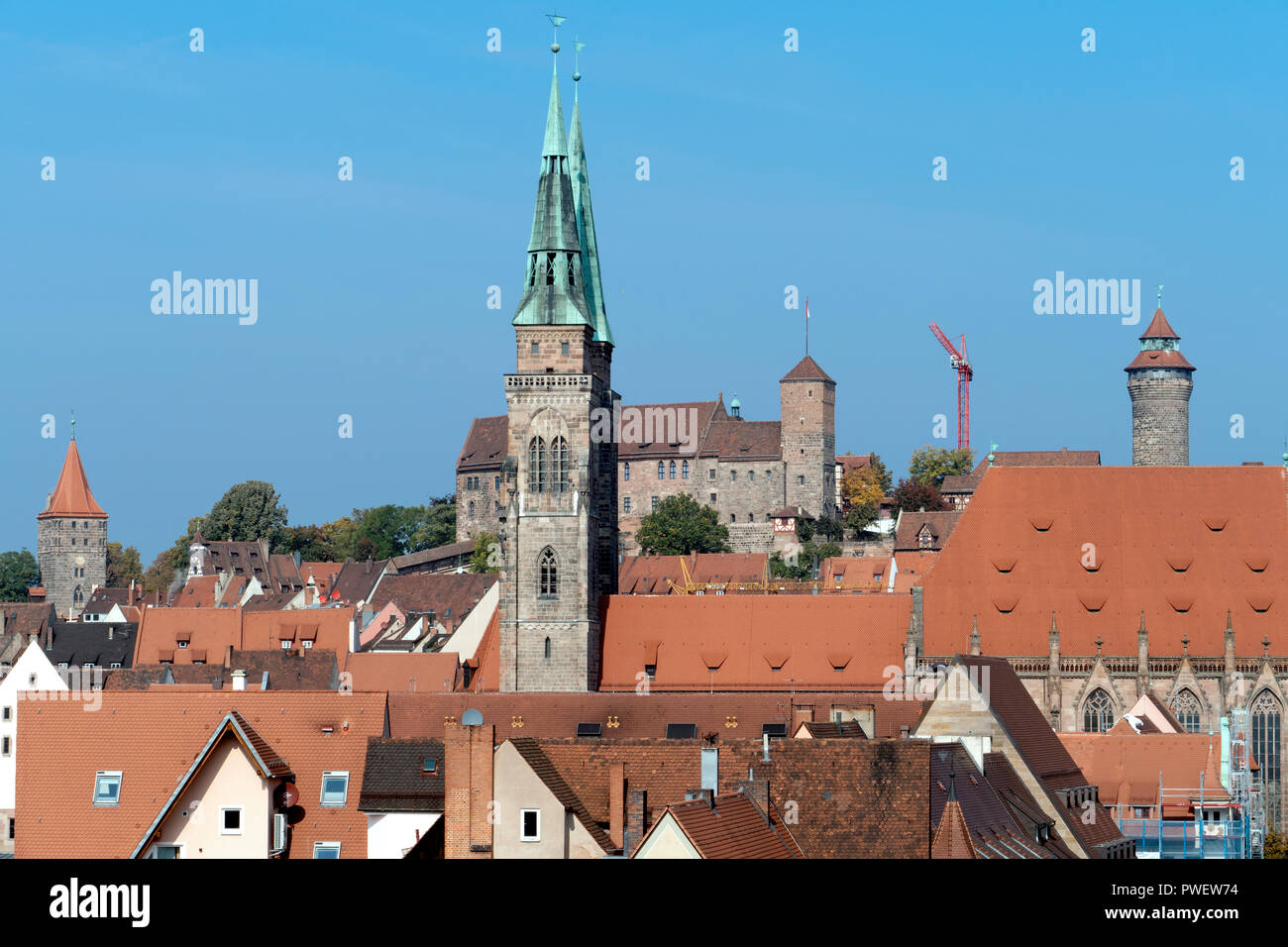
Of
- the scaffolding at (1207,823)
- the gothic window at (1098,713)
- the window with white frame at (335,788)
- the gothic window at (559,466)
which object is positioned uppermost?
the gothic window at (559,466)

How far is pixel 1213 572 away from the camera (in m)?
64.5

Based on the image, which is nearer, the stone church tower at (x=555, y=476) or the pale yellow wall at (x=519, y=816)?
the pale yellow wall at (x=519, y=816)

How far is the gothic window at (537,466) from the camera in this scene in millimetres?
66000

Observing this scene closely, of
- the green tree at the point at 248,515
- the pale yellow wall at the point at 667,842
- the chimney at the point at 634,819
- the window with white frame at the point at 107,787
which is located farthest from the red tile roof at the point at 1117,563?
the green tree at the point at 248,515

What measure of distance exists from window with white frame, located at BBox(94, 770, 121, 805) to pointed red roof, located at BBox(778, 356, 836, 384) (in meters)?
128

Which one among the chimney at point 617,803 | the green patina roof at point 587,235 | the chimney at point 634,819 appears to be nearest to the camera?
the chimney at point 634,819

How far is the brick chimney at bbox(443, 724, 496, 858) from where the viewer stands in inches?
1059

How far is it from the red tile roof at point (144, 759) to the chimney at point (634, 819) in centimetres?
684

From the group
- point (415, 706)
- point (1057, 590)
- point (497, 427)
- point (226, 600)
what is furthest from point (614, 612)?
point (497, 427)

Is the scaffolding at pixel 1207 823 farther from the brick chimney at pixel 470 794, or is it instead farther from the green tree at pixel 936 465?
the green tree at pixel 936 465

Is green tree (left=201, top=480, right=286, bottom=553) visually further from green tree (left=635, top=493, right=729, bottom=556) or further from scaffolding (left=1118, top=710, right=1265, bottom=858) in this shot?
scaffolding (left=1118, top=710, right=1265, bottom=858)

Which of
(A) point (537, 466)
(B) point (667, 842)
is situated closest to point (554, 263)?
(A) point (537, 466)

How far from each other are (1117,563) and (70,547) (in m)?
129

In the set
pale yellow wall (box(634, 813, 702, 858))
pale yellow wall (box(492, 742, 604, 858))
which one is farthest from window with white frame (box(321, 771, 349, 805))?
pale yellow wall (box(634, 813, 702, 858))
